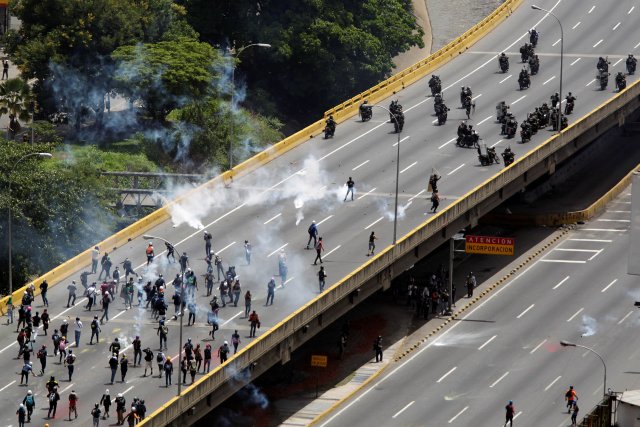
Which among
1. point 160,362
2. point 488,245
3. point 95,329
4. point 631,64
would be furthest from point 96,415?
point 631,64

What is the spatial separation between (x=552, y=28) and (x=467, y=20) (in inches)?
736

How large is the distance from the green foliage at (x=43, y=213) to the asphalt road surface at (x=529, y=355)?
23.3m

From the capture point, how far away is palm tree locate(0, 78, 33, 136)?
137 metres

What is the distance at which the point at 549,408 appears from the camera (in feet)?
337

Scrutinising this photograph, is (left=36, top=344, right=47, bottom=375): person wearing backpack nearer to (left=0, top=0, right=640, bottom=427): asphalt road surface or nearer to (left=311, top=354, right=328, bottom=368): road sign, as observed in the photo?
Answer: (left=0, top=0, right=640, bottom=427): asphalt road surface

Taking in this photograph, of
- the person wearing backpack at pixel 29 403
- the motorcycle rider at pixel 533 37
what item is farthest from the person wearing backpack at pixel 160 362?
the motorcycle rider at pixel 533 37

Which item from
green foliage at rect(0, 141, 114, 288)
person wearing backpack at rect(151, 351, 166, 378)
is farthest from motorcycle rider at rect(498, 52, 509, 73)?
person wearing backpack at rect(151, 351, 166, 378)

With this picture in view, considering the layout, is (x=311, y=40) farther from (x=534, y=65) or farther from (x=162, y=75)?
(x=534, y=65)

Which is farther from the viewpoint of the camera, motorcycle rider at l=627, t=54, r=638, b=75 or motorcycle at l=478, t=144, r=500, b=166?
motorcycle rider at l=627, t=54, r=638, b=75

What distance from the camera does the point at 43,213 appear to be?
391 ft

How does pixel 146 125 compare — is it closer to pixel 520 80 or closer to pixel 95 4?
pixel 95 4

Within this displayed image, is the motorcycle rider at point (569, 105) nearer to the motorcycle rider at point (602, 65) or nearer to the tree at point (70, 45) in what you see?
the motorcycle rider at point (602, 65)

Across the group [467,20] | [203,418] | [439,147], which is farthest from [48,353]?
[467,20]

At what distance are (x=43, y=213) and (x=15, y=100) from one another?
20.4 metres
